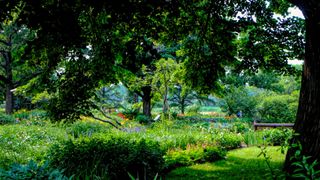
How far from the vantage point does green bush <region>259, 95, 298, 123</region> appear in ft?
76.7

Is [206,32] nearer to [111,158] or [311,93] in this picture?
[311,93]

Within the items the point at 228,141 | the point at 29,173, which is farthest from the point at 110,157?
the point at 228,141

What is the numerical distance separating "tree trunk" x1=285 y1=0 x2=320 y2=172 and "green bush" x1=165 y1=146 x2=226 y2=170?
9.64 ft

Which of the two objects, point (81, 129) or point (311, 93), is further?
point (81, 129)

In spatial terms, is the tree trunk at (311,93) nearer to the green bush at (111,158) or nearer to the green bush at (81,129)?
the green bush at (111,158)

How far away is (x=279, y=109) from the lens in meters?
23.9

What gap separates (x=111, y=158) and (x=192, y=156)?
11.8ft

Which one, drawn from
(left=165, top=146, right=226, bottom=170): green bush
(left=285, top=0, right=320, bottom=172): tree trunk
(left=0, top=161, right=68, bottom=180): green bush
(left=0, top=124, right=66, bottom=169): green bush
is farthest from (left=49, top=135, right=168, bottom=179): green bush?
(left=285, top=0, right=320, bottom=172): tree trunk

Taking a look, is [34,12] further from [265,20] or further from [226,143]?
[226,143]

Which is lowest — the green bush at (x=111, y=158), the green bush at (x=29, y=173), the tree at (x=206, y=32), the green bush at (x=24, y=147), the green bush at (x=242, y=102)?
the green bush at (x=24, y=147)

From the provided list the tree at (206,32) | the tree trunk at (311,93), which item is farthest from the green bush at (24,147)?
the tree trunk at (311,93)

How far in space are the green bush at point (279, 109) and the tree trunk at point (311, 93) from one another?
60.5 feet

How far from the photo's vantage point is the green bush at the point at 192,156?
8096 mm

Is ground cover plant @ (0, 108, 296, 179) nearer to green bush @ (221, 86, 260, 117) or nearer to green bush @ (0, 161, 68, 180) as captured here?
green bush @ (0, 161, 68, 180)
